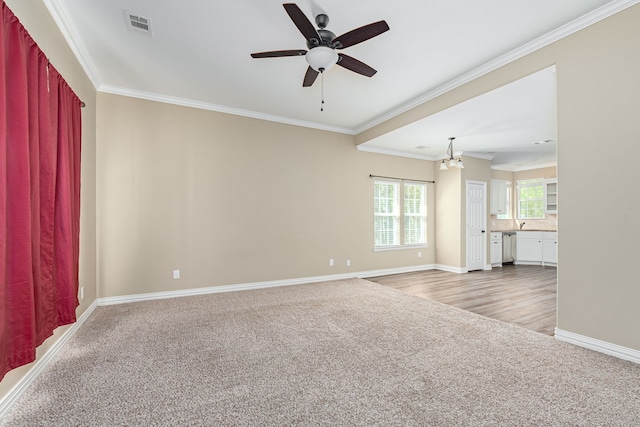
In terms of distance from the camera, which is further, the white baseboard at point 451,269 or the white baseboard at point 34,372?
the white baseboard at point 451,269

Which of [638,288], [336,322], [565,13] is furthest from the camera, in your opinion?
[336,322]

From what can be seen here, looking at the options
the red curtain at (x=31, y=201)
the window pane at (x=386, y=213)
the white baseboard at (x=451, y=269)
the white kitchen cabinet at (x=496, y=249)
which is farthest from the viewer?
the white kitchen cabinet at (x=496, y=249)

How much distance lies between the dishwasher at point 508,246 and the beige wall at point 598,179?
550 cm

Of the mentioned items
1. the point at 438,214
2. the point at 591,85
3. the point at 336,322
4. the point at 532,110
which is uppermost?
the point at 532,110

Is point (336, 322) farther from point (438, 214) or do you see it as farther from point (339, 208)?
point (438, 214)

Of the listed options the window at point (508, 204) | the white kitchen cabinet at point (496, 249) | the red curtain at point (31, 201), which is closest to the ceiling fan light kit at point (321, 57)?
the red curtain at point (31, 201)

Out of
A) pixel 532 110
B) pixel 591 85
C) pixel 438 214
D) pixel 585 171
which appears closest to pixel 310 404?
pixel 585 171

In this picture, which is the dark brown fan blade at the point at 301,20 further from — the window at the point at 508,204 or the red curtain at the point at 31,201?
the window at the point at 508,204

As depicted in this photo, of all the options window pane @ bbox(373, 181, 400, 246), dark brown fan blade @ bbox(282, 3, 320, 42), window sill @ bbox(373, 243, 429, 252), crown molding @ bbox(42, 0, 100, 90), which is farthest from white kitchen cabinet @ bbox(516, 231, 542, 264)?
crown molding @ bbox(42, 0, 100, 90)

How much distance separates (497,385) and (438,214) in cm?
523

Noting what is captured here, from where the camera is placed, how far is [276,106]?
459 centimetres

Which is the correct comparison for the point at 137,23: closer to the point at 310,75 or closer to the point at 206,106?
the point at 310,75

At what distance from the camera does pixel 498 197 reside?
7.87 metres

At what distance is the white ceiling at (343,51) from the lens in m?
2.48
